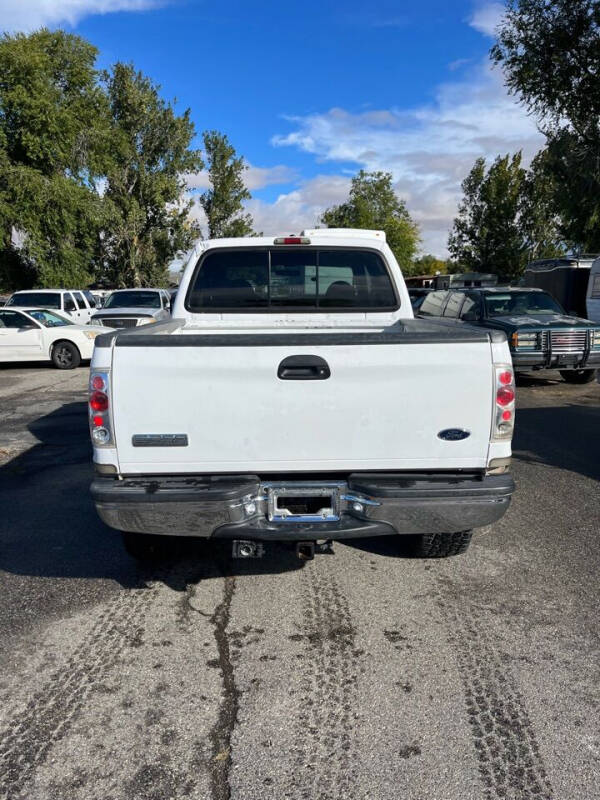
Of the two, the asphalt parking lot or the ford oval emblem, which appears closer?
the asphalt parking lot

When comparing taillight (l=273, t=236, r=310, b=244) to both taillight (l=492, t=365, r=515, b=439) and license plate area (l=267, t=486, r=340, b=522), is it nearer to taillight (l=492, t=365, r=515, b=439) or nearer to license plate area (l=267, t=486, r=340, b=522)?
taillight (l=492, t=365, r=515, b=439)

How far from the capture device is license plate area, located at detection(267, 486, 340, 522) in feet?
10.5

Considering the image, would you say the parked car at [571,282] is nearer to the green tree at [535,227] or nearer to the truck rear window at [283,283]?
the truck rear window at [283,283]

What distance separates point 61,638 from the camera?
133 inches

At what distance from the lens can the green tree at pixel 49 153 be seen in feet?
86.8

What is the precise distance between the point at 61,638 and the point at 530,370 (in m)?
9.40

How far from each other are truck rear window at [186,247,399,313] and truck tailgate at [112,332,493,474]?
188 centimetres

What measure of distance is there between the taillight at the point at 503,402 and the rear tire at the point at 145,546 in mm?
2172

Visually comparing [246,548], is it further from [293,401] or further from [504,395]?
[504,395]

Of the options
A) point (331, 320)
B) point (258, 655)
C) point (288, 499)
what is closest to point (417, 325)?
point (331, 320)

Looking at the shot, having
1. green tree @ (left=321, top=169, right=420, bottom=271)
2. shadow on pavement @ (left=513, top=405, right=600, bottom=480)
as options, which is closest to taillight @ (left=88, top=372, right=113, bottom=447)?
shadow on pavement @ (left=513, top=405, right=600, bottom=480)

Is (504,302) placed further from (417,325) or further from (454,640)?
(454,640)

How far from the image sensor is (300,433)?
321 centimetres

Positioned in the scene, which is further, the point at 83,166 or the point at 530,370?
the point at 83,166
